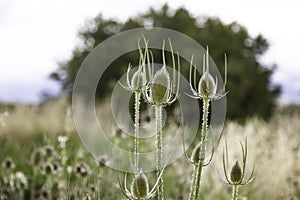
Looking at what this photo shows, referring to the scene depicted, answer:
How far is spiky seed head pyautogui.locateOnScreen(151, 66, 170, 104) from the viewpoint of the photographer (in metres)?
1.75

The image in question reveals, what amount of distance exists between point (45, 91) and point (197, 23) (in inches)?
277

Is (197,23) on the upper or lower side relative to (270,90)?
upper

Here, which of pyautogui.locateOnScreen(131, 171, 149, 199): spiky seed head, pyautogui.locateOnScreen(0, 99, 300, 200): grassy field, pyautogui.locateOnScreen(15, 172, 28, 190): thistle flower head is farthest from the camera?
pyautogui.locateOnScreen(0, 99, 300, 200): grassy field

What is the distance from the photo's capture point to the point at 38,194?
4441 mm

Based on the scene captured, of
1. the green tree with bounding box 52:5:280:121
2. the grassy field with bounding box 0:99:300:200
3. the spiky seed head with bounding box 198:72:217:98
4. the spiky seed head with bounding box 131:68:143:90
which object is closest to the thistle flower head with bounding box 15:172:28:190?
the grassy field with bounding box 0:99:300:200

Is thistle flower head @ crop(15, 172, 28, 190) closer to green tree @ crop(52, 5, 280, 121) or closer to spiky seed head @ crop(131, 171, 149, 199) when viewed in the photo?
spiky seed head @ crop(131, 171, 149, 199)

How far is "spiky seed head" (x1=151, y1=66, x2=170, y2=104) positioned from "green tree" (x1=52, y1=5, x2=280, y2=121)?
12712 mm

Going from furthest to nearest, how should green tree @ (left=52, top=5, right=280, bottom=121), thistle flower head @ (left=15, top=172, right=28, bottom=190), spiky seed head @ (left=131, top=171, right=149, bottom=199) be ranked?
green tree @ (left=52, top=5, right=280, bottom=121) → thistle flower head @ (left=15, top=172, right=28, bottom=190) → spiky seed head @ (left=131, top=171, right=149, bottom=199)

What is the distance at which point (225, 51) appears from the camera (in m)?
15.7

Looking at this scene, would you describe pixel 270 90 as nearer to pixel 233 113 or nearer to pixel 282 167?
pixel 233 113

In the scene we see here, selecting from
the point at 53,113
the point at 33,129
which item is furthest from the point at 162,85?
the point at 53,113

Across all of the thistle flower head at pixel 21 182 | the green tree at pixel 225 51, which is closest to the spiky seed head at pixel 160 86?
the thistle flower head at pixel 21 182

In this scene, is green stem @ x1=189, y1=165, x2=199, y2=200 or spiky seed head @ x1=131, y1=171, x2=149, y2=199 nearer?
spiky seed head @ x1=131, y1=171, x2=149, y2=199

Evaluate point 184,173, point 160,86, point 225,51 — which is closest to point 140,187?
point 160,86
